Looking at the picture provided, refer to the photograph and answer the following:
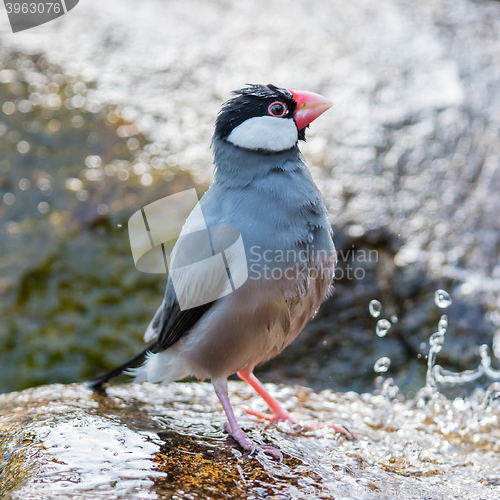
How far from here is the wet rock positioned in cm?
228

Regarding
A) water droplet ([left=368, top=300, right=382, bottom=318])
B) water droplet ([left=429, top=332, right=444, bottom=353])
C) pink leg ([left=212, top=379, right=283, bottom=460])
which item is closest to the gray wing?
pink leg ([left=212, top=379, right=283, bottom=460])

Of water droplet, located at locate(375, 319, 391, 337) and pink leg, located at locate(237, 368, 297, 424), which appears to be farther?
water droplet, located at locate(375, 319, 391, 337)

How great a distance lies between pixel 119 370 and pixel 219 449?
39.8 inches

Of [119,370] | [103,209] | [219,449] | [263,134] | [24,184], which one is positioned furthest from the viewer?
[24,184]

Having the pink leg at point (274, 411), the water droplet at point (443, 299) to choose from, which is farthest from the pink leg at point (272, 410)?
the water droplet at point (443, 299)

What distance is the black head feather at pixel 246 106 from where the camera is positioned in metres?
3.01

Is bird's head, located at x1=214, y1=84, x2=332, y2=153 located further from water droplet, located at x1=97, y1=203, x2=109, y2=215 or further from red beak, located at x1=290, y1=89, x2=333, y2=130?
water droplet, located at x1=97, y1=203, x2=109, y2=215

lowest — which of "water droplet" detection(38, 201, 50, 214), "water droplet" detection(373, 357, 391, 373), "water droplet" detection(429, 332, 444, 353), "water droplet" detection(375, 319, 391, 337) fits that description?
"water droplet" detection(373, 357, 391, 373)

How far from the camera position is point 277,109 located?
10.1 feet

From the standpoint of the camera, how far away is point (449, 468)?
9.27 feet

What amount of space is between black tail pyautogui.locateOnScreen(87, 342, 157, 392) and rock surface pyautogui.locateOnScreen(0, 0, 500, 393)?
1.31 meters

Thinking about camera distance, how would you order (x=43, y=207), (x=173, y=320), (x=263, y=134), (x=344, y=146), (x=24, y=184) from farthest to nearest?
(x=344, y=146) → (x=24, y=184) → (x=43, y=207) → (x=173, y=320) → (x=263, y=134)

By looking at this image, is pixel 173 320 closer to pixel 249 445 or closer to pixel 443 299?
pixel 249 445

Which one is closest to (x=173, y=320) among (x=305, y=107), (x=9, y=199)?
(x=305, y=107)
